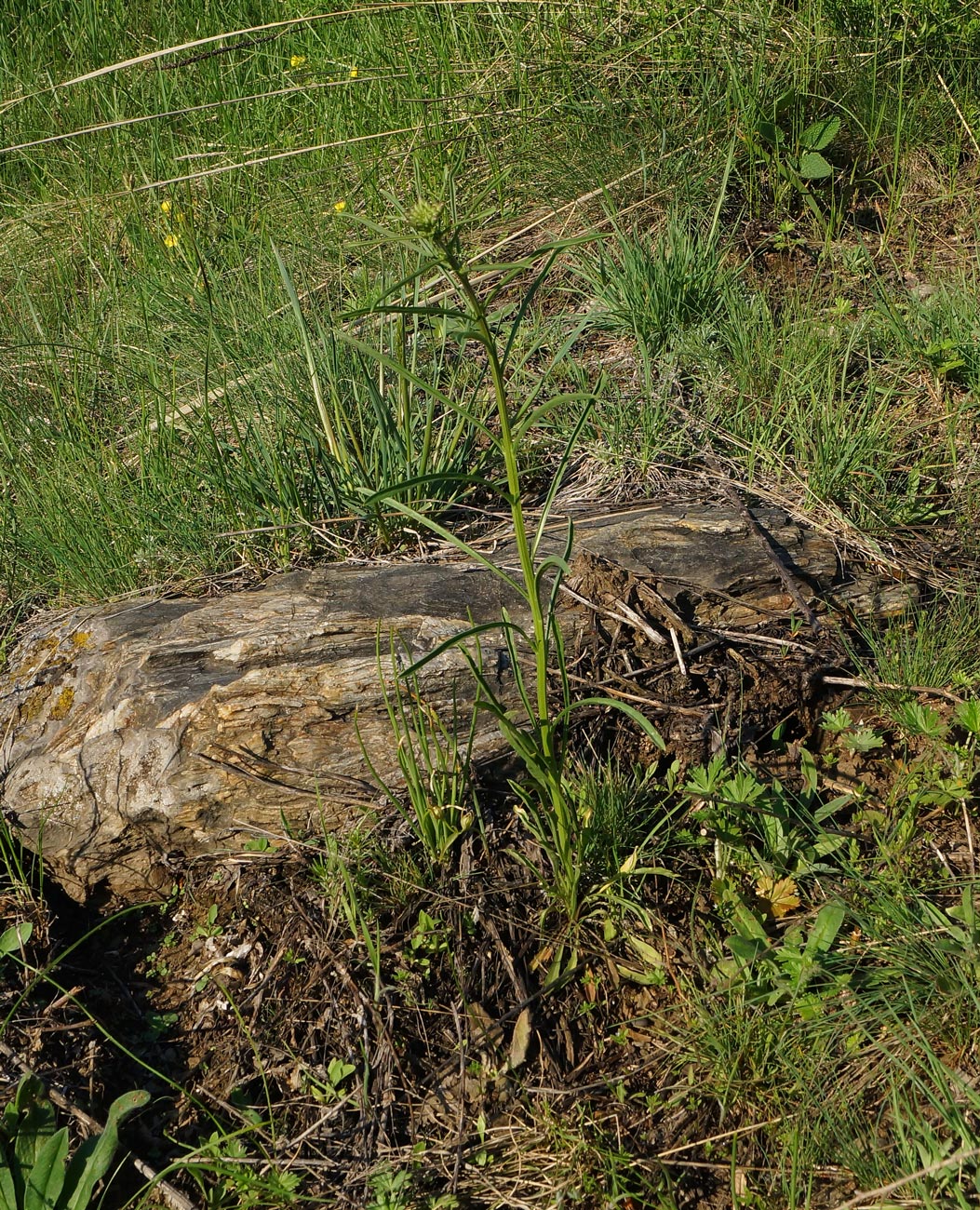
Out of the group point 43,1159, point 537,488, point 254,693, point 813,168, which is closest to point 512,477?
point 254,693

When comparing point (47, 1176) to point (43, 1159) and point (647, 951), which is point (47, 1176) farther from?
point (647, 951)

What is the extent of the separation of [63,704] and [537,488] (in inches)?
49.3

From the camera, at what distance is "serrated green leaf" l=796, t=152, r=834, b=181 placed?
326 cm

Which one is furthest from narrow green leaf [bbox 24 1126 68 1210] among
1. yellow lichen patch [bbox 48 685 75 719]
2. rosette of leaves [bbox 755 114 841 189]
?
rosette of leaves [bbox 755 114 841 189]

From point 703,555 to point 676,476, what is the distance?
36cm

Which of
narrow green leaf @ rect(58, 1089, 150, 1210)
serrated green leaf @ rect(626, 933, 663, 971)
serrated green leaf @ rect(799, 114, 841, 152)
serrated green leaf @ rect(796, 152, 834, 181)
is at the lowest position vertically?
serrated green leaf @ rect(626, 933, 663, 971)

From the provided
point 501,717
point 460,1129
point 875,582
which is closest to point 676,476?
point 875,582

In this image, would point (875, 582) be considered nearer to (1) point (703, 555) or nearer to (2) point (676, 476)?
(1) point (703, 555)

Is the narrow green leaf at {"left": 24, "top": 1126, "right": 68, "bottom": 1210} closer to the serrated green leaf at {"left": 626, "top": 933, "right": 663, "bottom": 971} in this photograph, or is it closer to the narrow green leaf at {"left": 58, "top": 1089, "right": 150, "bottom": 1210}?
the narrow green leaf at {"left": 58, "top": 1089, "right": 150, "bottom": 1210}

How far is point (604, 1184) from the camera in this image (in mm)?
1518

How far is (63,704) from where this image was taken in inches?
85.8

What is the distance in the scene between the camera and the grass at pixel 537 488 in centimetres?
158

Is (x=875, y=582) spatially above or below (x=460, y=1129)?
above

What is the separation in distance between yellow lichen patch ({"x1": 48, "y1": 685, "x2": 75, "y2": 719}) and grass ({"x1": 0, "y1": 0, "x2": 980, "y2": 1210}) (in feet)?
0.98
